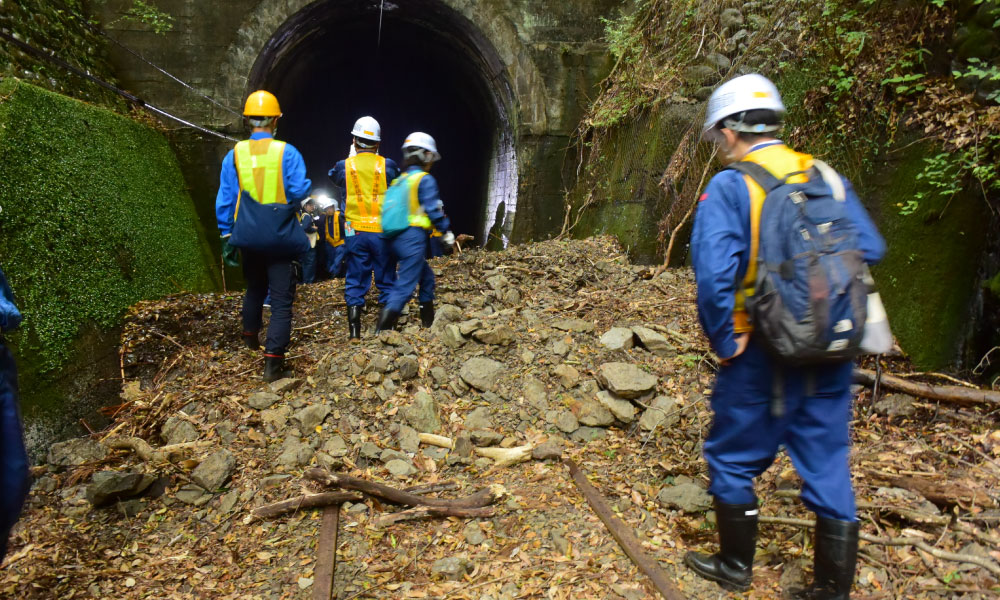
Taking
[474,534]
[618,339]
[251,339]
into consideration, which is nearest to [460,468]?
[474,534]

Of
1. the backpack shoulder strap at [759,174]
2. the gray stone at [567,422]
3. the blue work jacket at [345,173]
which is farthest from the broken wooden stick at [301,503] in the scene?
the blue work jacket at [345,173]

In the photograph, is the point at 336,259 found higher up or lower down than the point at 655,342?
higher up

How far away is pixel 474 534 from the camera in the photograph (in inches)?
104

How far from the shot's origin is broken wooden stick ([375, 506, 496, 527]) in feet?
8.92

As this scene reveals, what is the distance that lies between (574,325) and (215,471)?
9.48ft

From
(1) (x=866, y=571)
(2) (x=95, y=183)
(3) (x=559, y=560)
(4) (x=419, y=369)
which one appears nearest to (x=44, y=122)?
(2) (x=95, y=183)

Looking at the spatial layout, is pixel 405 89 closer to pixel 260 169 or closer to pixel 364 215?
pixel 364 215

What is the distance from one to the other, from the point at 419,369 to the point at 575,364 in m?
1.23

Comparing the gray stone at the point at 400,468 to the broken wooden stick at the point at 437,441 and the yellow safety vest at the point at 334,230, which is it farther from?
the yellow safety vest at the point at 334,230

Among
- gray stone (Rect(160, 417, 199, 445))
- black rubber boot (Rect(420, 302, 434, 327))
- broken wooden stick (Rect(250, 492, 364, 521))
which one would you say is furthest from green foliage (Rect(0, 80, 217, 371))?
black rubber boot (Rect(420, 302, 434, 327))

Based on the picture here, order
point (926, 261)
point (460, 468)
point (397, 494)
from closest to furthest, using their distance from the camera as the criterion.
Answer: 1. point (397, 494)
2. point (460, 468)
3. point (926, 261)

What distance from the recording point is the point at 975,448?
8.98 ft

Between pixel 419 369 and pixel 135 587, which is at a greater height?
pixel 419 369

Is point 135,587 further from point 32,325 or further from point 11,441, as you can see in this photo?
point 32,325
